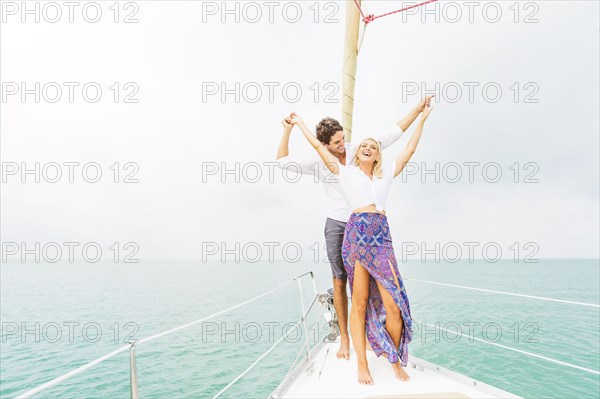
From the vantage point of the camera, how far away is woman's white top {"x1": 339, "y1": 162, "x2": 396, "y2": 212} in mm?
2256

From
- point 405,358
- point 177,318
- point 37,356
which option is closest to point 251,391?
point 405,358

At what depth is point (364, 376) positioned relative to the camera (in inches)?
84.0

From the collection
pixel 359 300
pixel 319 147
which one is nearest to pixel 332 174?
pixel 319 147

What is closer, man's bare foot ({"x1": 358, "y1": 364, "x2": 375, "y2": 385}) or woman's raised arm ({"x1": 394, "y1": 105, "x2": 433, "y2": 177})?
man's bare foot ({"x1": 358, "y1": 364, "x2": 375, "y2": 385})

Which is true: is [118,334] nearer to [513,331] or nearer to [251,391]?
[251,391]

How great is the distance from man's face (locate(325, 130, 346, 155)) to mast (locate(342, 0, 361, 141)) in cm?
198

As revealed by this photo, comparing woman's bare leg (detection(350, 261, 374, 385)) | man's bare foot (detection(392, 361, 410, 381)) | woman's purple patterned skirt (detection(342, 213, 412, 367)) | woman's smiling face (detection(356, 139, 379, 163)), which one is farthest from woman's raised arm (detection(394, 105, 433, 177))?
man's bare foot (detection(392, 361, 410, 381))

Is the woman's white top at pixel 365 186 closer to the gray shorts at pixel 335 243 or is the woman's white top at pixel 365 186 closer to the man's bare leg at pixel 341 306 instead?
the gray shorts at pixel 335 243

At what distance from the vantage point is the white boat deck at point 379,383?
6.54 feet

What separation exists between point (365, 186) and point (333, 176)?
0.34 m

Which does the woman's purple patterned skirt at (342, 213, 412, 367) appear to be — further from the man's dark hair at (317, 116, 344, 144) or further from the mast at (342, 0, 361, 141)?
the mast at (342, 0, 361, 141)

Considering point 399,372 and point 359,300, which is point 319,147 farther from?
point 399,372

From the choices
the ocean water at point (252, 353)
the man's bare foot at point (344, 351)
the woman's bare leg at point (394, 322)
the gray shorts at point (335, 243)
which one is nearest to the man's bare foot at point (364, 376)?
the woman's bare leg at point (394, 322)

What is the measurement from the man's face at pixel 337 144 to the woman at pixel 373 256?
0.23 metres
